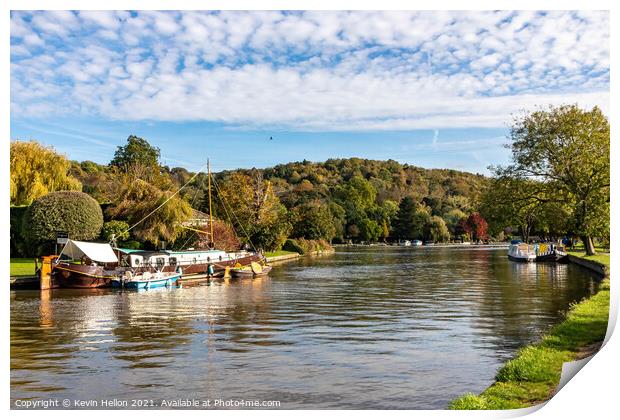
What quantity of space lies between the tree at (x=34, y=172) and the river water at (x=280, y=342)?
15428 mm

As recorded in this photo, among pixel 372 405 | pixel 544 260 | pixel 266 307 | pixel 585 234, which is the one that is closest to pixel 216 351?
pixel 372 405

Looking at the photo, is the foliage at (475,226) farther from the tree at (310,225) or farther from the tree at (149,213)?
the tree at (149,213)

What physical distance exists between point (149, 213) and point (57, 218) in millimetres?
7220

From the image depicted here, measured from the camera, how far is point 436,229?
3792 inches

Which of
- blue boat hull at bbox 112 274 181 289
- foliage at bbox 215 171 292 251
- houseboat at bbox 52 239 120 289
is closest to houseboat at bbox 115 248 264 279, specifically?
houseboat at bbox 52 239 120 289

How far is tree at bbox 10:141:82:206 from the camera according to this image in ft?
118

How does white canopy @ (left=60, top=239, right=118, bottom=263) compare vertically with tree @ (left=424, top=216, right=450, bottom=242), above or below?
below

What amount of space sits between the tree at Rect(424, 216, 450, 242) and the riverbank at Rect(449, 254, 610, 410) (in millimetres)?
83760

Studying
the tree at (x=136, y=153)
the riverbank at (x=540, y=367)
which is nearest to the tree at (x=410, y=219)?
the tree at (x=136, y=153)

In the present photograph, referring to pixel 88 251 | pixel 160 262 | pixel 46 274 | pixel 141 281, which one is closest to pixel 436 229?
pixel 160 262

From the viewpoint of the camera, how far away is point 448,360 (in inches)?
426

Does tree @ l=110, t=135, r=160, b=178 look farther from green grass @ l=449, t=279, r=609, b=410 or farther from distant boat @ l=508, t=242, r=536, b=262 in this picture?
green grass @ l=449, t=279, r=609, b=410

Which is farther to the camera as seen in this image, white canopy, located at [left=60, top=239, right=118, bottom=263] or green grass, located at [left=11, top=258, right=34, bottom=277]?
white canopy, located at [left=60, top=239, right=118, bottom=263]

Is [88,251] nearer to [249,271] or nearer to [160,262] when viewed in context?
[160,262]
